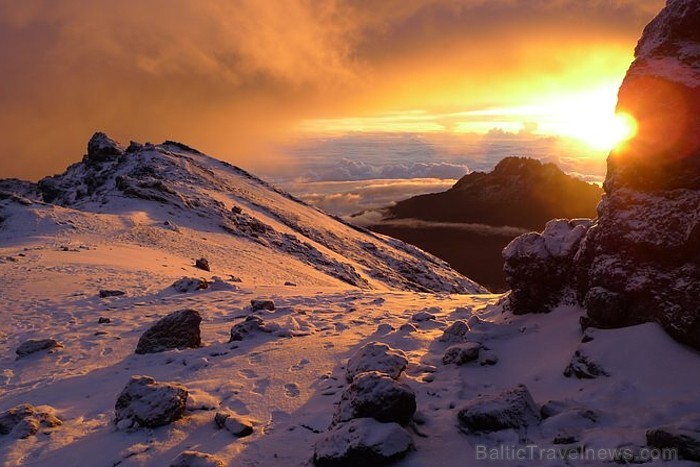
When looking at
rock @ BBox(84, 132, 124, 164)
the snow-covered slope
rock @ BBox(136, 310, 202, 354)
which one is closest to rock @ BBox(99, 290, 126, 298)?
rock @ BBox(136, 310, 202, 354)

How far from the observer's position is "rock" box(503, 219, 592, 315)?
10.3 meters

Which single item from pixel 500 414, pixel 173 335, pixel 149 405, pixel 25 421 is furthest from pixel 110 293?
pixel 500 414

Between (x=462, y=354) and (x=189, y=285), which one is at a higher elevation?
(x=462, y=354)

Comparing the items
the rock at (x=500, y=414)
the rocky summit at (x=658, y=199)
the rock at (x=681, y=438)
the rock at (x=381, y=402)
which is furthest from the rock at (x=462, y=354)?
the rock at (x=681, y=438)

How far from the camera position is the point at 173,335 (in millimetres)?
10133

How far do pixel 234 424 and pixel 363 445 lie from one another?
7.34 feet

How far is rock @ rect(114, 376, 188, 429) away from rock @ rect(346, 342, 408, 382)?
104 inches

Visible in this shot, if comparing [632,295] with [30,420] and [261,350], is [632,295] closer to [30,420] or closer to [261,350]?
[261,350]

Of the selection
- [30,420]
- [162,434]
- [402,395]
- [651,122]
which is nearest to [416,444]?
[402,395]

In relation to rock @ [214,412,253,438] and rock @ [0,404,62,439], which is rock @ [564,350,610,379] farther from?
rock @ [0,404,62,439]

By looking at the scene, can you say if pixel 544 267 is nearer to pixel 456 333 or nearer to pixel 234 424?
pixel 456 333

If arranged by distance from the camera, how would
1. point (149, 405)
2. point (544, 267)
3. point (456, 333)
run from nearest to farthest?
point (149, 405) → point (456, 333) → point (544, 267)

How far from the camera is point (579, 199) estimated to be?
125 meters

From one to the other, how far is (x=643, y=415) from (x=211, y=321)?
9750mm
